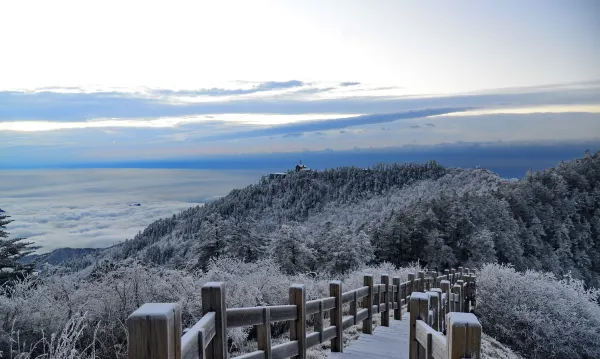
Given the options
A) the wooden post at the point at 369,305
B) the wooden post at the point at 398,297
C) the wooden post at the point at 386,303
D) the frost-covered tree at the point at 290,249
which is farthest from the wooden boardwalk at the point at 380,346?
the frost-covered tree at the point at 290,249

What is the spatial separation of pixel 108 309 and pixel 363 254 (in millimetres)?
33179

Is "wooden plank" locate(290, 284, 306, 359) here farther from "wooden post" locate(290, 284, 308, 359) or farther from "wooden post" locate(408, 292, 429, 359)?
"wooden post" locate(408, 292, 429, 359)

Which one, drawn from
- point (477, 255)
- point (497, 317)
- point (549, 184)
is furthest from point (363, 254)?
point (549, 184)

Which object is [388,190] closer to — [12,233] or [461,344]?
[12,233]

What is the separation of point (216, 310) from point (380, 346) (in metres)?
4.53

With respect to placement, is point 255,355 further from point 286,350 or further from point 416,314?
point 416,314

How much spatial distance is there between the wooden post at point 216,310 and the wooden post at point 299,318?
191 cm

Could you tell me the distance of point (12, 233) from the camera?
16.7 meters

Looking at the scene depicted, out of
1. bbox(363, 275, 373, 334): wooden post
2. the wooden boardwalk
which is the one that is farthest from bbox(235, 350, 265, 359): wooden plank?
bbox(363, 275, 373, 334): wooden post

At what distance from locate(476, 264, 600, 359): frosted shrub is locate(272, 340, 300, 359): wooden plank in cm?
1282

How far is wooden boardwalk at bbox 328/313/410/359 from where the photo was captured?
22.4 feet

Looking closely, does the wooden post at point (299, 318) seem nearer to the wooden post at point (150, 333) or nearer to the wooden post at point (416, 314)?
the wooden post at point (416, 314)

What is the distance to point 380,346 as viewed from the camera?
24.9ft

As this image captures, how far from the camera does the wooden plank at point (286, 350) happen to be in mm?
5229
